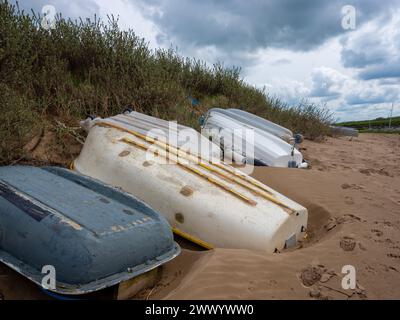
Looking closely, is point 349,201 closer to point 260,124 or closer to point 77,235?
point 260,124

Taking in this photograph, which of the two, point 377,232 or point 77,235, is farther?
point 377,232

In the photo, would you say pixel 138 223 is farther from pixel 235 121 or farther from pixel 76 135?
pixel 235 121

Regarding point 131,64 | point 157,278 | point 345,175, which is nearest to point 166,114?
point 131,64

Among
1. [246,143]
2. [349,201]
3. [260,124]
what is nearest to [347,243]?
[349,201]

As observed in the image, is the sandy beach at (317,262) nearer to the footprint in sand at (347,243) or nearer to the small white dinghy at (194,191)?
the footprint in sand at (347,243)

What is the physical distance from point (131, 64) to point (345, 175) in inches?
156

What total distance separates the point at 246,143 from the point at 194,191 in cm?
220

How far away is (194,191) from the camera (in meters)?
3.04

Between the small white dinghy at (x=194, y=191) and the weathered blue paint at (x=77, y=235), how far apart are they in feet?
1.55

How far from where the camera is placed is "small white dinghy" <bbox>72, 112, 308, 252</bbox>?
2.80m

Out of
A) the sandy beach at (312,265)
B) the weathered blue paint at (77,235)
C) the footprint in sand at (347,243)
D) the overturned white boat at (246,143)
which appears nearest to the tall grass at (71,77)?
the overturned white boat at (246,143)

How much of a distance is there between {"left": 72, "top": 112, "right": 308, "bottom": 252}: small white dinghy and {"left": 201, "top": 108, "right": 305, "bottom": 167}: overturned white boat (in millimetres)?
1363

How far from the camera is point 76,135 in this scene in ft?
15.2

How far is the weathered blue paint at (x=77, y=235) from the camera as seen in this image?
1955 mm
